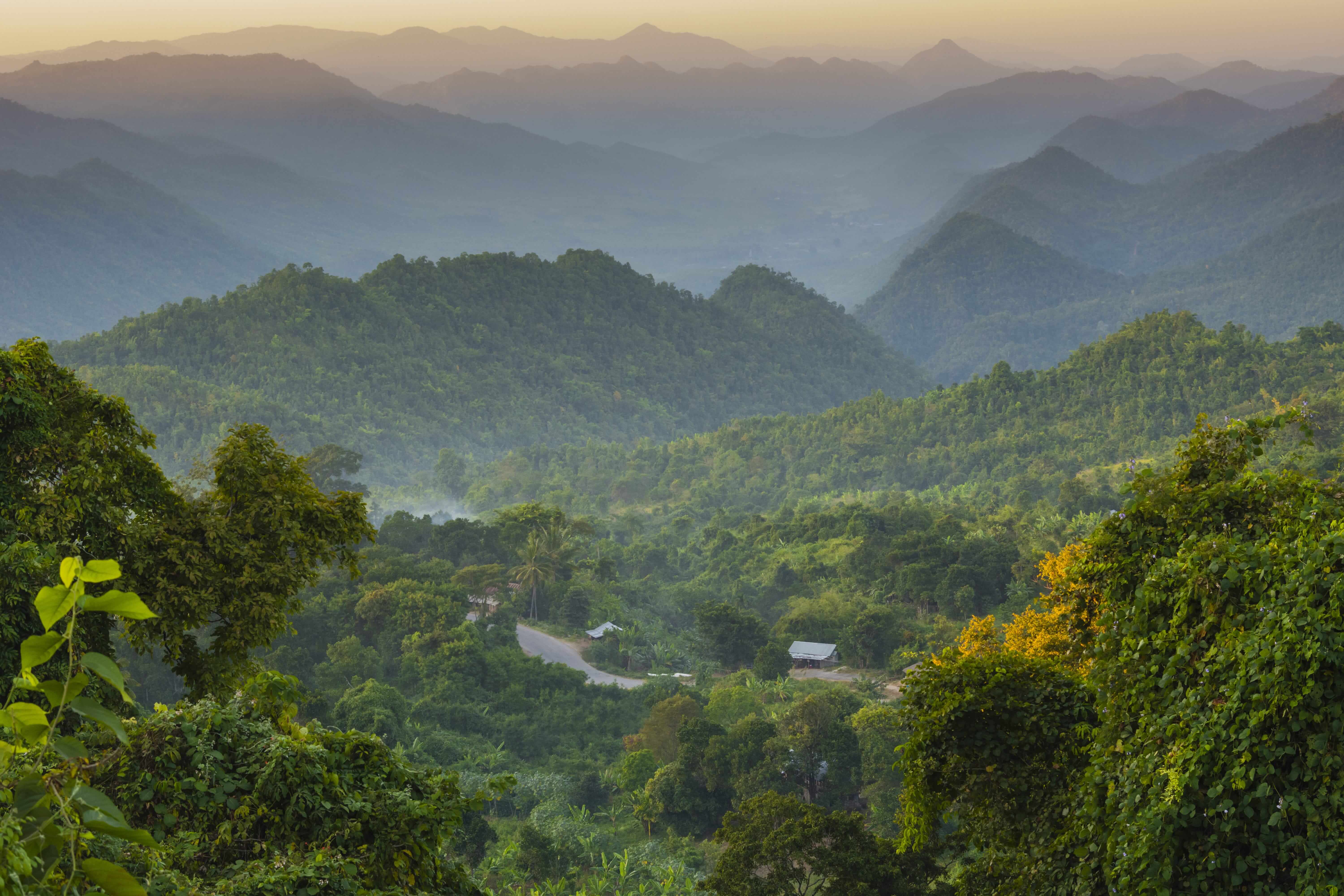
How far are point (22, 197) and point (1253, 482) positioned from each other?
609 ft

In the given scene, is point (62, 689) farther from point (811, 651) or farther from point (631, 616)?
point (631, 616)

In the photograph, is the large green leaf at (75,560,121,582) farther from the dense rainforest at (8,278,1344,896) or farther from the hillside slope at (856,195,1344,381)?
the hillside slope at (856,195,1344,381)

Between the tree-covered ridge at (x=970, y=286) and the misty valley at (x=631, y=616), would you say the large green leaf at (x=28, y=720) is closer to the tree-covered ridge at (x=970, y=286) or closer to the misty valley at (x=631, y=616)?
the misty valley at (x=631, y=616)

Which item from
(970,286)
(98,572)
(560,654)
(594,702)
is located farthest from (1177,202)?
(98,572)

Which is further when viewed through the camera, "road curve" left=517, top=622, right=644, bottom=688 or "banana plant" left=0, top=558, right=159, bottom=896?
"road curve" left=517, top=622, right=644, bottom=688

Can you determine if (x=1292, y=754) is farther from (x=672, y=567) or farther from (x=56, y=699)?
(x=672, y=567)

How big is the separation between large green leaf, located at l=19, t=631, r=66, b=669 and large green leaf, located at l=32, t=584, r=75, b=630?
0.03 metres

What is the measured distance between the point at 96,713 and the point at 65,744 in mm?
158

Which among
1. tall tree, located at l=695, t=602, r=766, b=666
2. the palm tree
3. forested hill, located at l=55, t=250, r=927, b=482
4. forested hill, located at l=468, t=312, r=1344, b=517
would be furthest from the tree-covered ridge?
tall tree, located at l=695, t=602, r=766, b=666

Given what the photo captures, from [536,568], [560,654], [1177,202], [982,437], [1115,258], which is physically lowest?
[560,654]

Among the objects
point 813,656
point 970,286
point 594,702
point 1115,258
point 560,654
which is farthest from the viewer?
point 1115,258

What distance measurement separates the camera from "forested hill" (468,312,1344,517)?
2100 inches

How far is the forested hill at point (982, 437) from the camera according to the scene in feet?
175

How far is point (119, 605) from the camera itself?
5.51 ft
